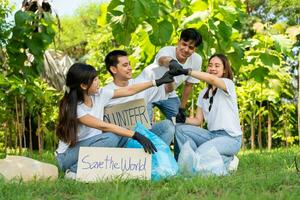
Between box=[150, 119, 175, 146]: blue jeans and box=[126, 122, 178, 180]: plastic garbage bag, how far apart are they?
0.22 metres

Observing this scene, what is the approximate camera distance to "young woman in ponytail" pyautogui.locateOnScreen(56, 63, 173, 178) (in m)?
3.66

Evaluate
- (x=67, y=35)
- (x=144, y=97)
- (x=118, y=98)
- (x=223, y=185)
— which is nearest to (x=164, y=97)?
(x=144, y=97)

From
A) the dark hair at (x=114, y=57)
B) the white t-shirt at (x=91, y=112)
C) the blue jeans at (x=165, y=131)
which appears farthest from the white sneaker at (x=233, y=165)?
the dark hair at (x=114, y=57)

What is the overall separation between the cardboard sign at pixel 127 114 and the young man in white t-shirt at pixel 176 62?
0.33 meters

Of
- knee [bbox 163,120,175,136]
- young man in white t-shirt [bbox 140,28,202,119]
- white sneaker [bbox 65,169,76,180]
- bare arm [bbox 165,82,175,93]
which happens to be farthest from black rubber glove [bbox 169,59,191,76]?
white sneaker [bbox 65,169,76,180]

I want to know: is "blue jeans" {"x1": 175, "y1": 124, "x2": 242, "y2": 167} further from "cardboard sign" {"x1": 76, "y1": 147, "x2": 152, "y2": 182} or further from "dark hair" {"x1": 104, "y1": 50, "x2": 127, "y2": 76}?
"dark hair" {"x1": 104, "y1": 50, "x2": 127, "y2": 76}

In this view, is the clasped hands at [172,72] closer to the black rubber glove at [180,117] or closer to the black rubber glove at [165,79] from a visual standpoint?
the black rubber glove at [165,79]

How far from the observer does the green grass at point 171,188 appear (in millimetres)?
2812

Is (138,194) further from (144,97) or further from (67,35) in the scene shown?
(67,35)

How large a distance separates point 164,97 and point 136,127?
0.67 m

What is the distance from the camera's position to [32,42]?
537cm

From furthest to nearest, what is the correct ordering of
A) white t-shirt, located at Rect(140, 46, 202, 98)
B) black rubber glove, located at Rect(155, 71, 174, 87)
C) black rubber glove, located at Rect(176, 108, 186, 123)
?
1. black rubber glove, located at Rect(176, 108, 186, 123)
2. white t-shirt, located at Rect(140, 46, 202, 98)
3. black rubber glove, located at Rect(155, 71, 174, 87)

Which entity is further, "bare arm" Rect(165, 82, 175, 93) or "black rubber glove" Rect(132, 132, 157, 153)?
"bare arm" Rect(165, 82, 175, 93)

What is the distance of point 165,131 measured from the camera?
4.09 m
